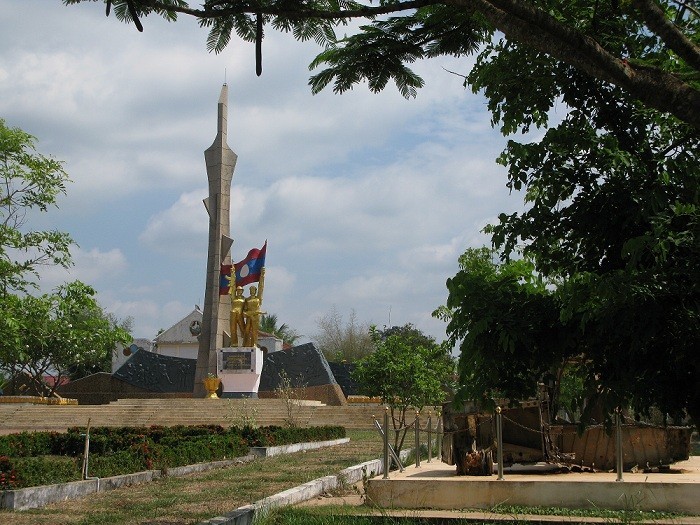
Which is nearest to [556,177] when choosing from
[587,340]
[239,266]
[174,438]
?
[587,340]

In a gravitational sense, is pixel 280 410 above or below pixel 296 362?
below

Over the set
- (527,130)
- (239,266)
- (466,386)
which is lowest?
(466,386)

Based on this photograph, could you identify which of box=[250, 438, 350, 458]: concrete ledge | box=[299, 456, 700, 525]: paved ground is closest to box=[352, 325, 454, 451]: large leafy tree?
box=[250, 438, 350, 458]: concrete ledge

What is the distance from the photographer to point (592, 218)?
5.44 m

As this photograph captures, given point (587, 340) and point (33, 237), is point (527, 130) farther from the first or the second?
point (33, 237)

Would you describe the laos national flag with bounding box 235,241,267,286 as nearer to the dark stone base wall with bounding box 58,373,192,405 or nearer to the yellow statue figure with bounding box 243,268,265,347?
the yellow statue figure with bounding box 243,268,265,347

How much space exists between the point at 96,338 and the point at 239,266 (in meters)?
18.3

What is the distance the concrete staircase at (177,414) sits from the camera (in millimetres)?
31906

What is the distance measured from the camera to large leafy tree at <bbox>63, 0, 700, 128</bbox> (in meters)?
4.23

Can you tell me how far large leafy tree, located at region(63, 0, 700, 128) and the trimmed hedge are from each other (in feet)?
24.8

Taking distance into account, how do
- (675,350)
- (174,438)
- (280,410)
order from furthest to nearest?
(280,410)
(174,438)
(675,350)

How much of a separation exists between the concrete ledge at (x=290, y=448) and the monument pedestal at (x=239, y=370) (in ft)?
41.3

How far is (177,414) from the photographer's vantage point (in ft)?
109

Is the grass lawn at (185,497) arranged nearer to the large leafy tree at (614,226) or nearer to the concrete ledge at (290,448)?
the concrete ledge at (290,448)
